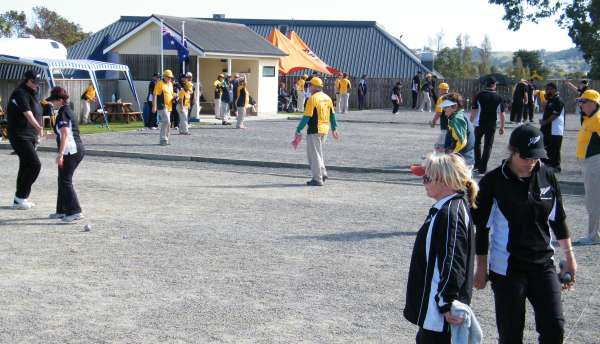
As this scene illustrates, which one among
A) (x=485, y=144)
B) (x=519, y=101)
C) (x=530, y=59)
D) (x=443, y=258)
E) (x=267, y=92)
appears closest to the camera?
(x=443, y=258)

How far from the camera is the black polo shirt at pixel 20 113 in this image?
1252 cm

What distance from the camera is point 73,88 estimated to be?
105 feet

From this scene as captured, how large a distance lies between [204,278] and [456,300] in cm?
419

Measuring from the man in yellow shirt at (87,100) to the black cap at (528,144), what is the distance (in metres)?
27.1

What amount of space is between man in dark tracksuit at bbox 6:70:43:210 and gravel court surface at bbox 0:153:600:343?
0.35 m

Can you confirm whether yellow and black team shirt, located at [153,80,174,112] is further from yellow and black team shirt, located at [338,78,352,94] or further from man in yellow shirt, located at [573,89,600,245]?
yellow and black team shirt, located at [338,78,352,94]

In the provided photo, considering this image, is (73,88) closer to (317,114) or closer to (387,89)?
(317,114)

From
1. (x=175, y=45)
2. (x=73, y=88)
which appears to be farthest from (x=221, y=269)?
(x=175, y=45)

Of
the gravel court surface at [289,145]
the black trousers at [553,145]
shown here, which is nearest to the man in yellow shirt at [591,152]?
the black trousers at [553,145]

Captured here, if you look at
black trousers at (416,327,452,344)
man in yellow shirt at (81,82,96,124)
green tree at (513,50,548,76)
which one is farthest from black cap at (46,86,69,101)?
green tree at (513,50,548,76)

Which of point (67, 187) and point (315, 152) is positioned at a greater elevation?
point (315, 152)

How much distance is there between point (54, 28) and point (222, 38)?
31.3 meters

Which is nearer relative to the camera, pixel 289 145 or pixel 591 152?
pixel 591 152

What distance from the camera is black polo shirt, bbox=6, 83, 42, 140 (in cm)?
1252
